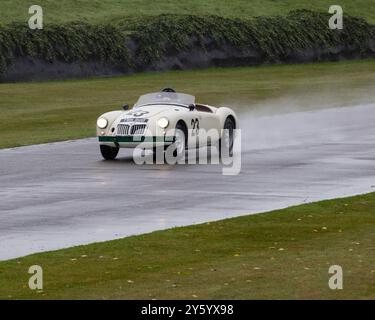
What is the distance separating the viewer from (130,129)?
87.8ft

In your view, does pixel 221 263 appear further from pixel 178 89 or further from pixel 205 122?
pixel 178 89

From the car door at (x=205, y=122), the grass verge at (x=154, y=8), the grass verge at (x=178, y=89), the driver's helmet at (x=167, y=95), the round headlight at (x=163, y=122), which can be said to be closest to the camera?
the round headlight at (x=163, y=122)

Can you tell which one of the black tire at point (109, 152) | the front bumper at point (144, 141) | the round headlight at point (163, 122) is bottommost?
the black tire at point (109, 152)

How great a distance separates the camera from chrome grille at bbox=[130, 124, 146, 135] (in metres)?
26.7

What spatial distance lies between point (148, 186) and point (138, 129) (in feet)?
13.0

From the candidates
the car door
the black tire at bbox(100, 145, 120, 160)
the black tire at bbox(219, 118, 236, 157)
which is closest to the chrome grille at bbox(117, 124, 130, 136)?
the black tire at bbox(100, 145, 120, 160)

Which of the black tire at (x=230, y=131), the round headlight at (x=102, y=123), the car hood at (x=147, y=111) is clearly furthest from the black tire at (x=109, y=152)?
the black tire at (x=230, y=131)

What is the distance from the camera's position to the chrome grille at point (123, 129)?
87.8ft

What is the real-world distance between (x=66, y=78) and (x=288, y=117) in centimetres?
1485

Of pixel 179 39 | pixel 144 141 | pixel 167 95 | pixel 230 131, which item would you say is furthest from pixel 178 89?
pixel 144 141

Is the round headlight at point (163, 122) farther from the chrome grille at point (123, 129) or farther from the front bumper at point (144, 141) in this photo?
the chrome grille at point (123, 129)
